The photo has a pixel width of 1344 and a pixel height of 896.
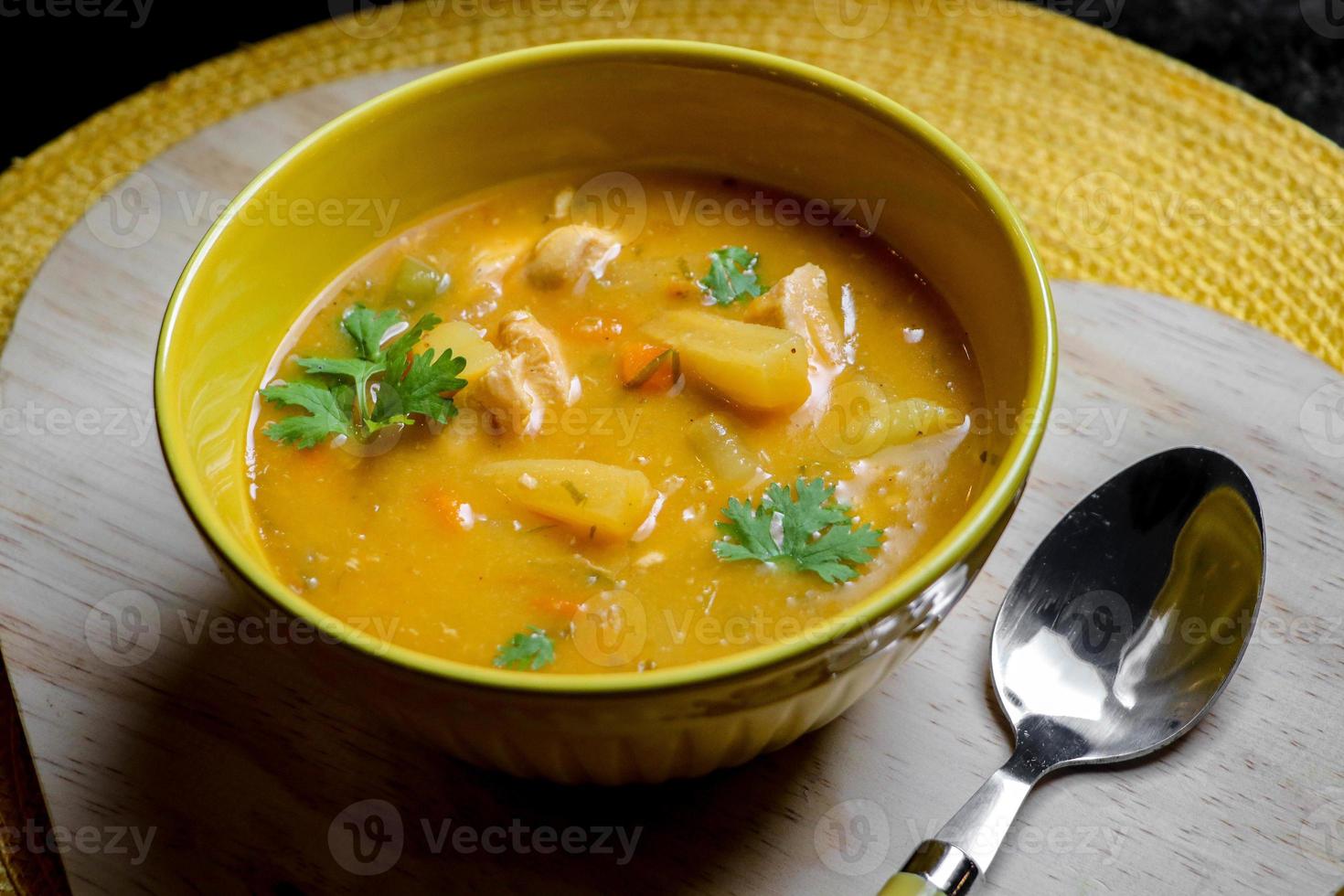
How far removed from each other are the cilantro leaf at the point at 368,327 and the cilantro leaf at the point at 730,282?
57 centimetres

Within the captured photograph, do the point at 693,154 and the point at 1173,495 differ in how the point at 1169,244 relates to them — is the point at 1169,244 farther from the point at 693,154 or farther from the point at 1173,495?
the point at 693,154

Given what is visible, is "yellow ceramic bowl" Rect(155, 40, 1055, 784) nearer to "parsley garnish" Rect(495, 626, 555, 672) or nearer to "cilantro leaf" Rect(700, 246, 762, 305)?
"parsley garnish" Rect(495, 626, 555, 672)

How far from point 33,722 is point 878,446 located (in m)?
1.43

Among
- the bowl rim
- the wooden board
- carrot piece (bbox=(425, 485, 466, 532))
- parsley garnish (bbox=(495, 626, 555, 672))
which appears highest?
the bowl rim

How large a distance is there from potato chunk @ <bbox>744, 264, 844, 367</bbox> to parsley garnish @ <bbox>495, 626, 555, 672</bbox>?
27.6 inches

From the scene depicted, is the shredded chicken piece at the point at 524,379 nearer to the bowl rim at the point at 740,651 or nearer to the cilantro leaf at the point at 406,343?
the cilantro leaf at the point at 406,343

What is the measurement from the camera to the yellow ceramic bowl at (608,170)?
1.61 m

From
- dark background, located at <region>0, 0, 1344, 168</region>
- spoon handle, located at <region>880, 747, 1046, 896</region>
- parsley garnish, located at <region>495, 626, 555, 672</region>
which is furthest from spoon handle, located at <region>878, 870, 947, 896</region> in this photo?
dark background, located at <region>0, 0, 1344, 168</region>

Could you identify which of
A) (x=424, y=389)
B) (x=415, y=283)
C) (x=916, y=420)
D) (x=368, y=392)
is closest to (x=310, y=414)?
(x=368, y=392)

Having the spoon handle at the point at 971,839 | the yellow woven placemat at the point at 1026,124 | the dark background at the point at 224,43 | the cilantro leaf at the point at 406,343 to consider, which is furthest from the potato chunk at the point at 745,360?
the dark background at the point at 224,43

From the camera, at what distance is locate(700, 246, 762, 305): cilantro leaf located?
2379 millimetres

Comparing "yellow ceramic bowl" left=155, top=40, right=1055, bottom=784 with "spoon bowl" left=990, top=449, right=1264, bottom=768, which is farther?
"spoon bowl" left=990, top=449, right=1264, bottom=768

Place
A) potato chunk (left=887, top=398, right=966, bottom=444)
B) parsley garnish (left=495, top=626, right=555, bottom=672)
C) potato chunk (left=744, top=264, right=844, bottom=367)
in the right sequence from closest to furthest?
parsley garnish (left=495, top=626, right=555, bottom=672) < potato chunk (left=887, top=398, right=966, bottom=444) < potato chunk (left=744, top=264, right=844, bottom=367)

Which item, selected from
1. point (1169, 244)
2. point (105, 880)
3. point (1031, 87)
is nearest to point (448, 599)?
point (105, 880)
